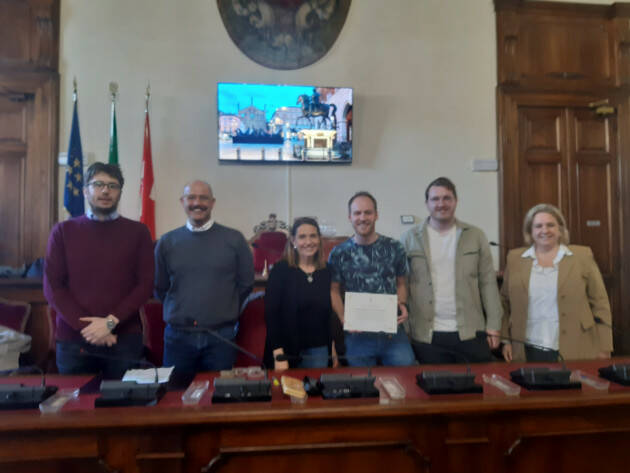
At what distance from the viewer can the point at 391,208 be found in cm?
451

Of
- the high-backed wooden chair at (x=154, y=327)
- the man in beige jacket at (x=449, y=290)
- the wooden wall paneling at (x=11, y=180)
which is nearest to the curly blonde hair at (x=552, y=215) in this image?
the man in beige jacket at (x=449, y=290)

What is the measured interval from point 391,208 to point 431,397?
11.0ft

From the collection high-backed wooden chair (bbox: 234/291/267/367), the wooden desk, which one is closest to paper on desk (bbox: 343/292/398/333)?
the wooden desk

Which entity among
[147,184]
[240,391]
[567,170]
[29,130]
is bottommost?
[240,391]

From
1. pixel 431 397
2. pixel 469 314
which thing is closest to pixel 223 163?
pixel 469 314

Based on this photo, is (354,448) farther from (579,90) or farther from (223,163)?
(579,90)

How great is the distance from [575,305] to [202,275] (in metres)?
1.84

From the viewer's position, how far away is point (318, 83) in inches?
172

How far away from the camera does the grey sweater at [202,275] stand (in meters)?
2.01

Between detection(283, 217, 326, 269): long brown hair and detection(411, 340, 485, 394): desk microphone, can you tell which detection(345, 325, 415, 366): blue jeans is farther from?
detection(411, 340, 485, 394): desk microphone

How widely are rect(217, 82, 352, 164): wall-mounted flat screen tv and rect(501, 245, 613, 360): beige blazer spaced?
8.31 feet

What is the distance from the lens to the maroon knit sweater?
1.81 metres

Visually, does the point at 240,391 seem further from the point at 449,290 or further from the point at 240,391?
the point at 449,290

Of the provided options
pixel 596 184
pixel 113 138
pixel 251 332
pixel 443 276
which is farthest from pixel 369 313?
pixel 596 184
